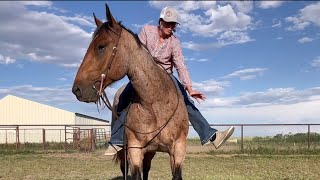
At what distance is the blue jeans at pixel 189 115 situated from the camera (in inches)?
201

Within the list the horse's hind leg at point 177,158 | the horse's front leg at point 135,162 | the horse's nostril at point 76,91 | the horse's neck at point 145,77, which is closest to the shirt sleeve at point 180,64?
the horse's neck at point 145,77

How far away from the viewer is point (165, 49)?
5344 mm

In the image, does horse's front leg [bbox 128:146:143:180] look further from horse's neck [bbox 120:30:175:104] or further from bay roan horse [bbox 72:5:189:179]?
horse's neck [bbox 120:30:175:104]

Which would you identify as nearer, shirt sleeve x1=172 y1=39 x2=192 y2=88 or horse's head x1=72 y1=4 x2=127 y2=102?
horse's head x1=72 y1=4 x2=127 y2=102

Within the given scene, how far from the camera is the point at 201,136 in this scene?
5.54 m

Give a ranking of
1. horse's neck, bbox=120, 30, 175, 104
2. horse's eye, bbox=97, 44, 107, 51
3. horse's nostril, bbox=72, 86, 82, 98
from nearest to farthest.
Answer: horse's nostril, bbox=72, 86, 82, 98 < horse's eye, bbox=97, 44, 107, 51 < horse's neck, bbox=120, 30, 175, 104

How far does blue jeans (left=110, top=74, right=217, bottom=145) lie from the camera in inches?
201

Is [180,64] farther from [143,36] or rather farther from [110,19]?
[110,19]

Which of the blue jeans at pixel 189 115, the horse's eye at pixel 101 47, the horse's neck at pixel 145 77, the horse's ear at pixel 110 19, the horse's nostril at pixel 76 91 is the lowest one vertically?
the blue jeans at pixel 189 115

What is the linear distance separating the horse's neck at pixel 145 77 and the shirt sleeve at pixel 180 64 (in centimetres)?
56

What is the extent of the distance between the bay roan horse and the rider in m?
0.28

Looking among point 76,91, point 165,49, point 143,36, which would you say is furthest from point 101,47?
point 165,49

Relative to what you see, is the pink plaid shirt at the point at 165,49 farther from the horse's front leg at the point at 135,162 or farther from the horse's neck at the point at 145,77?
the horse's front leg at the point at 135,162

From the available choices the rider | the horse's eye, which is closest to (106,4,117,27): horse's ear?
the horse's eye
